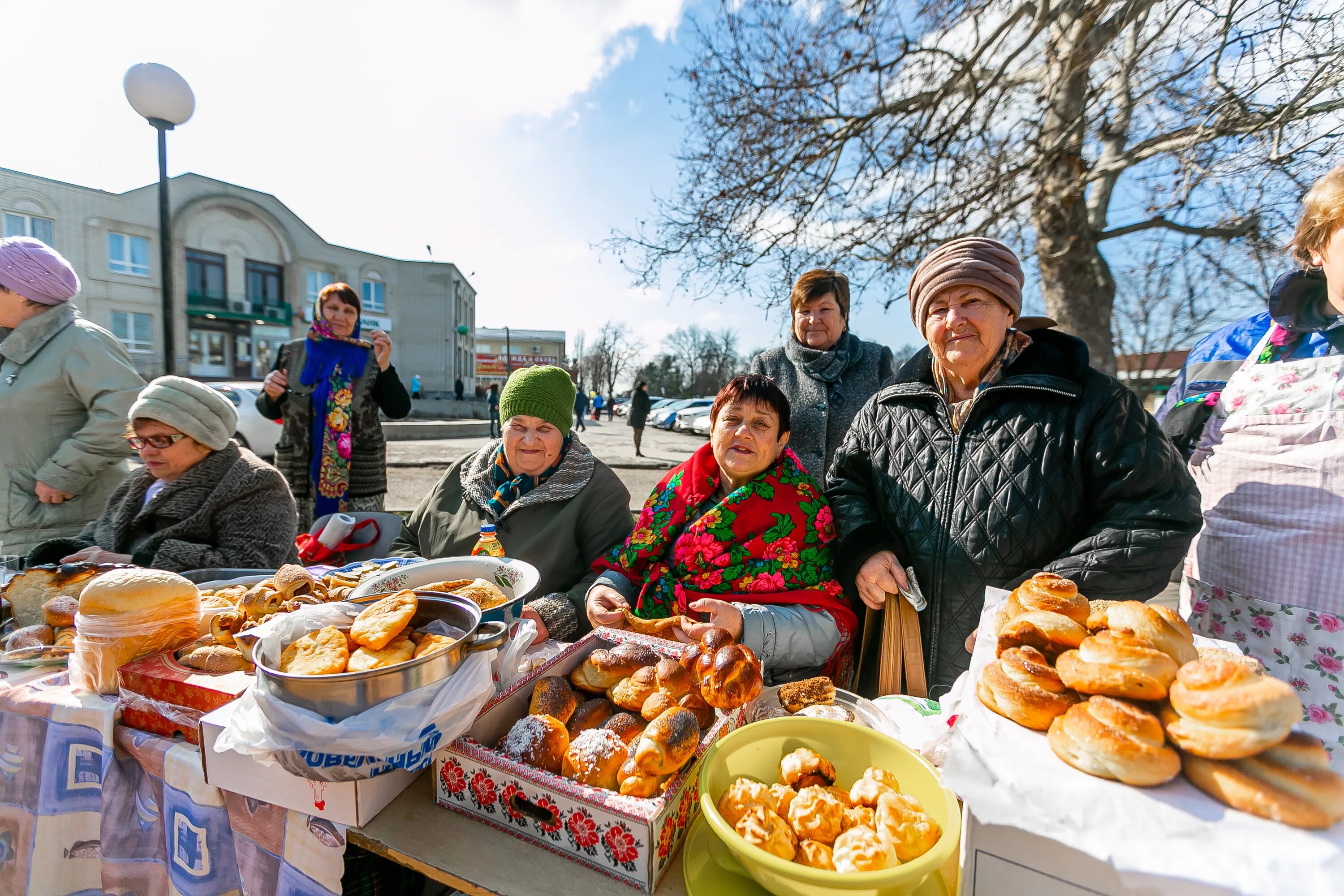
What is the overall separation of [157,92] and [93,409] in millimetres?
2792

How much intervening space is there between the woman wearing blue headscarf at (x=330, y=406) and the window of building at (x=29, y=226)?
27821 mm

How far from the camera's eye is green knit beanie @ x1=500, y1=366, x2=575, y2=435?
96.7 inches

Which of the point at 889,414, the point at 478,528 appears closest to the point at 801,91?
the point at 889,414

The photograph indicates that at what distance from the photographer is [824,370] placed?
10.9 ft

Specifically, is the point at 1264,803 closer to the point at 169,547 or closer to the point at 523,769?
the point at 523,769

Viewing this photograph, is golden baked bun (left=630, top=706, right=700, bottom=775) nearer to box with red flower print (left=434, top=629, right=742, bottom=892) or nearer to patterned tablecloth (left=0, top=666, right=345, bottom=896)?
box with red flower print (left=434, top=629, right=742, bottom=892)

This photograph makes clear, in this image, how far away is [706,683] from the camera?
135 centimetres

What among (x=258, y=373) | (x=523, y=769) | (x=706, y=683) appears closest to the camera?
(x=523, y=769)

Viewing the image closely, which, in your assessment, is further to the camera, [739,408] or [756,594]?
[739,408]

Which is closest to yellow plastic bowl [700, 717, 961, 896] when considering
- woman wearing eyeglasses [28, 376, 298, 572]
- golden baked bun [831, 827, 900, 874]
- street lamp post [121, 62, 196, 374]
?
golden baked bun [831, 827, 900, 874]

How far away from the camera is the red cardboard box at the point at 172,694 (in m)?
1.41

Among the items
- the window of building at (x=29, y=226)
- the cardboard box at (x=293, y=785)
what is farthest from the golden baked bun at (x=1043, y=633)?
the window of building at (x=29, y=226)

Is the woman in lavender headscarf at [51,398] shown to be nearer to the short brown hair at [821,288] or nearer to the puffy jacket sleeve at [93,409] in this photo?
the puffy jacket sleeve at [93,409]

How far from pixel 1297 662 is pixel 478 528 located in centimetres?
288
